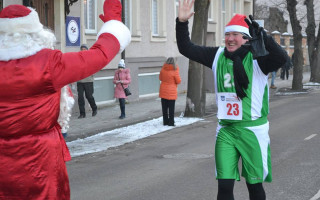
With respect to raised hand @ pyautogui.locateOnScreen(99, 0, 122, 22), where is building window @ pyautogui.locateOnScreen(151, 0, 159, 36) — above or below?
above

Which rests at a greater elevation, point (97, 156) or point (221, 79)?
point (221, 79)

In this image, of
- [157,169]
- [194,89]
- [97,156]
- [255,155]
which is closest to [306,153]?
[157,169]

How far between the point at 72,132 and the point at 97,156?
3.48 m

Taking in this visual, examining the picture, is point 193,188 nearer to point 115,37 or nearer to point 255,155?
point 255,155

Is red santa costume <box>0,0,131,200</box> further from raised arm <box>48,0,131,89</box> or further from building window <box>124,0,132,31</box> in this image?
building window <box>124,0,132,31</box>

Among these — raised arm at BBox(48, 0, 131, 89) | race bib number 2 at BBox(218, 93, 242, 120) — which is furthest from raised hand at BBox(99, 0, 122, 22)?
race bib number 2 at BBox(218, 93, 242, 120)

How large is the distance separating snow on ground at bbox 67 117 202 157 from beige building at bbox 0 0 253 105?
13.3 feet

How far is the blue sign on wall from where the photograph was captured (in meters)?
17.8

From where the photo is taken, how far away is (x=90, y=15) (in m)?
19.8

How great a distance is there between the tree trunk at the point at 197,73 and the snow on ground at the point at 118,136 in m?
0.60

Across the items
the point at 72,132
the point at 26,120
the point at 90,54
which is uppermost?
the point at 90,54

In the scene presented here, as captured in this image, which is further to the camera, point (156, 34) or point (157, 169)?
point (156, 34)

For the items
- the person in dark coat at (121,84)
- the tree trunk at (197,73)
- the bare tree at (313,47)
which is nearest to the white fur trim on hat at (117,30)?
the person in dark coat at (121,84)

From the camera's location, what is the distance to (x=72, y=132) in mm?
14070
